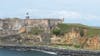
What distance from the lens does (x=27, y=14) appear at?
162125mm

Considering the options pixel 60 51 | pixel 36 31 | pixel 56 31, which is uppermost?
pixel 56 31

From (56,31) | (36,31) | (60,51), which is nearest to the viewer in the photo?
(60,51)

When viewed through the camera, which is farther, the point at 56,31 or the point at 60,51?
the point at 56,31

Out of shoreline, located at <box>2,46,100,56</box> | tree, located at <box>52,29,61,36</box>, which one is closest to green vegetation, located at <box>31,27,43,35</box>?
tree, located at <box>52,29,61,36</box>

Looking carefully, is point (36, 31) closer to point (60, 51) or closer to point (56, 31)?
point (56, 31)

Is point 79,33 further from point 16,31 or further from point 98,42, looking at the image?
point 16,31

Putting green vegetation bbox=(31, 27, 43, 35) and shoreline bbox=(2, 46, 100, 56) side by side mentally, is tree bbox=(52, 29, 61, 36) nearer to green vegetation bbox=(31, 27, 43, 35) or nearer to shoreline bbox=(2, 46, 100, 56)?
green vegetation bbox=(31, 27, 43, 35)

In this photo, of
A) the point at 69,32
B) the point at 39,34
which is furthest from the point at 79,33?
the point at 39,34

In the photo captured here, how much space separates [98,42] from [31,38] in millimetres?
30139

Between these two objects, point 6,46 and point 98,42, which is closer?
point 98,42

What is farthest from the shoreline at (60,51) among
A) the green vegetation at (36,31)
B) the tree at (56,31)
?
the green vegetation at (36,31)

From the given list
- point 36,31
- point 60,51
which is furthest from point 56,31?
point 60,51

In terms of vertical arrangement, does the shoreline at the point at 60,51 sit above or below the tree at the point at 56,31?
below

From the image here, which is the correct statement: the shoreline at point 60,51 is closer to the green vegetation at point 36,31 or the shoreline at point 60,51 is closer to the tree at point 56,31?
the tree at point 56,31
